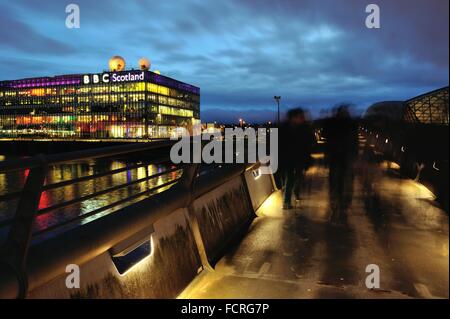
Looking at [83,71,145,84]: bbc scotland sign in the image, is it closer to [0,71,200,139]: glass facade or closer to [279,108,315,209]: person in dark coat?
[0,71,200,139]: glass facade

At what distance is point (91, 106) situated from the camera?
113500mm

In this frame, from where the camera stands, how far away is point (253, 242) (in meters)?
6.35

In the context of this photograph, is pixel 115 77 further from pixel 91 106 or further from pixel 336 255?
pixel 336 255

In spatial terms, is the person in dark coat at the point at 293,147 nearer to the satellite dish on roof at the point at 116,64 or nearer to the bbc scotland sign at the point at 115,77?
the bbc scotland sign at the point at 115,77

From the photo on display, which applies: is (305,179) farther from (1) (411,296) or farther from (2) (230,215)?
(1) (411,296)

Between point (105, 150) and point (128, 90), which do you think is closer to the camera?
point (105, 150)

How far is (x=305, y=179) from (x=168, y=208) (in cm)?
996

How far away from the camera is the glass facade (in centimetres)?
11000

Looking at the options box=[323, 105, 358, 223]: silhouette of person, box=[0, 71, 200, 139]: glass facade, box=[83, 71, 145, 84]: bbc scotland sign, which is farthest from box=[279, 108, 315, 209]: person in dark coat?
box=[83, 71, 145, 84]: bbc scotland sign

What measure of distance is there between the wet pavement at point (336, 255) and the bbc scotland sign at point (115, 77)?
10624 centimetres

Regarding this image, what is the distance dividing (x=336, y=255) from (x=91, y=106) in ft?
386

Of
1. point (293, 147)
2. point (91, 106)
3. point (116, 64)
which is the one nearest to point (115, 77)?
point (116, 64)
